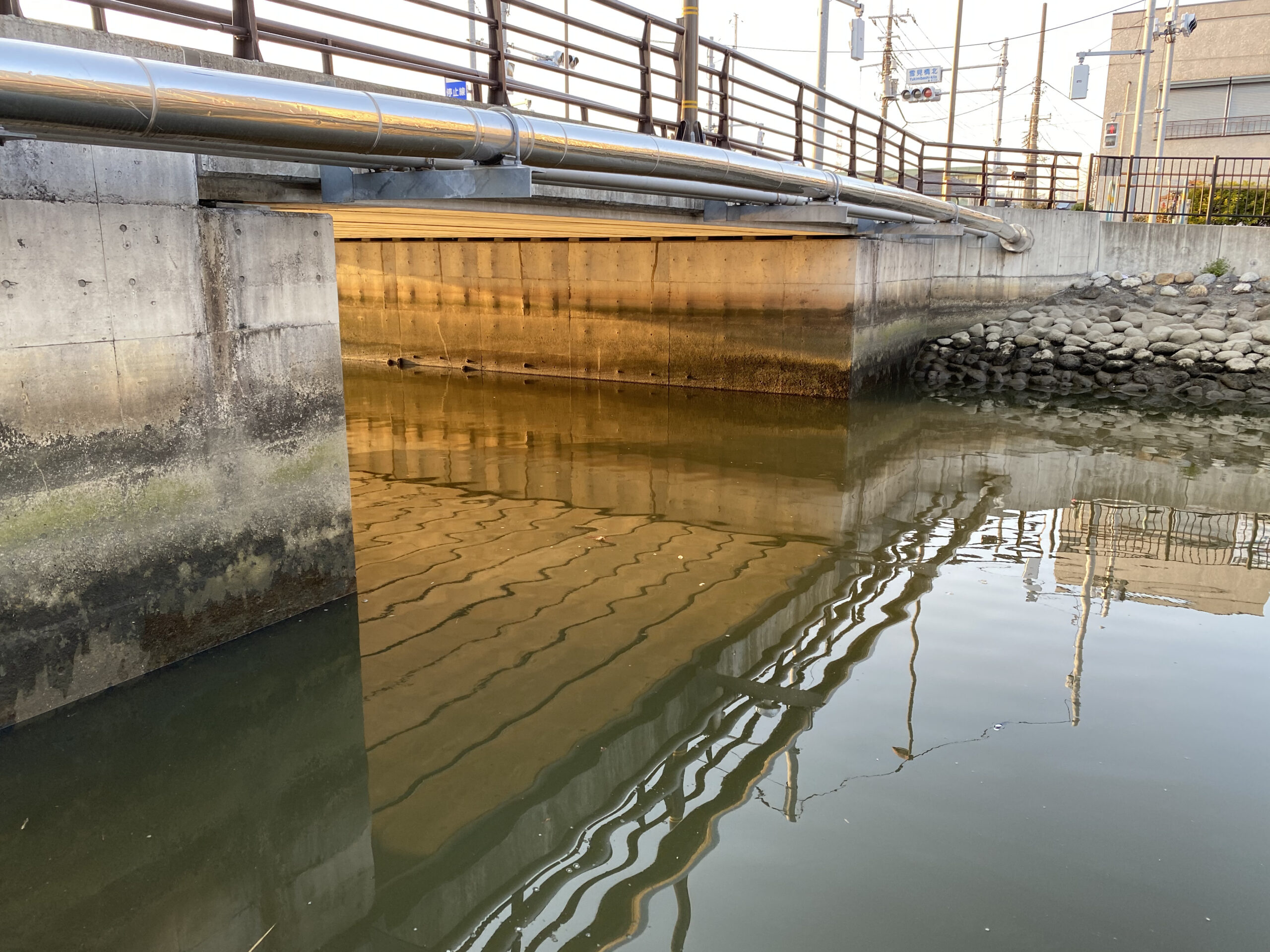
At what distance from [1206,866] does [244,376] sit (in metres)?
5.46

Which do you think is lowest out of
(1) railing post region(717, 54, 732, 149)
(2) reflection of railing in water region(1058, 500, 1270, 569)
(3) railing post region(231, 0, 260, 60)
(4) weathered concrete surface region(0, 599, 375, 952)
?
(4) weathered concrete surface region(0, 599, 375, 952)

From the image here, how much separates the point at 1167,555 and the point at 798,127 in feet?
24.0

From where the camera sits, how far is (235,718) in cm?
516

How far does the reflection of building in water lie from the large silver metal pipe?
4.56 metres

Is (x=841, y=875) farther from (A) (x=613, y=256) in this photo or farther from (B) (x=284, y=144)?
(A) (x=613, y=256)

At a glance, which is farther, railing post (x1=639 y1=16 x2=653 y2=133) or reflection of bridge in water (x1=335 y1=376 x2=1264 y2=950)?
railing post (x1=639 y1=16 x2=653 y2=133)

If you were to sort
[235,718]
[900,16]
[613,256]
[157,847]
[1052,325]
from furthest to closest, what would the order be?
1. [900,16]
2. [1052,325]
3. [613,256]
4. [235,718]
5. [157,847]

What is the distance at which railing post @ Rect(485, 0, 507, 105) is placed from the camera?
7.02 m

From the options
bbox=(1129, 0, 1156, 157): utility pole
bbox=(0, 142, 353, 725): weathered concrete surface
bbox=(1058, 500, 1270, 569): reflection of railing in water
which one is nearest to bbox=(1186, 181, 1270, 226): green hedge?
bbox=(1129, 0, 1156, 157): utility pole

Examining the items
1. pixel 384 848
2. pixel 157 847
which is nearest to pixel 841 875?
pixel 384 848

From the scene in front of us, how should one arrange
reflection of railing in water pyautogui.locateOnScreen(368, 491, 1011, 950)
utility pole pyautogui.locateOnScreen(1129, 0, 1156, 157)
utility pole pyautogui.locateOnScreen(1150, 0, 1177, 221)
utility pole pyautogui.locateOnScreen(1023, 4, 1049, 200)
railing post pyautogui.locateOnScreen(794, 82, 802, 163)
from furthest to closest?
utility pole pyautogui.locateOnScreen(1023, 4, 1049, 200) → utility pole pyautogui.locateOnScreen(1150, 0, 1177, 221) → utility pole pyautogui.locateOnScreen(1129, 0, 1156, 157) → railing post pyautogui.locateOnScreen(794, 82, 802, 163) → reflection of railing in water pyautogui.locateOnScreen(368, 491, 1011, 950)

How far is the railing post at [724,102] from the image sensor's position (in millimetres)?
10289

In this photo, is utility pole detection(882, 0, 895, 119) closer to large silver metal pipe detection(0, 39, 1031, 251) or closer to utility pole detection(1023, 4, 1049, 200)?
utility pole detection(1023, 4, 1049, 200)

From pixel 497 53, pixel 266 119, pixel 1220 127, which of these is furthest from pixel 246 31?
pixel 1220 127
